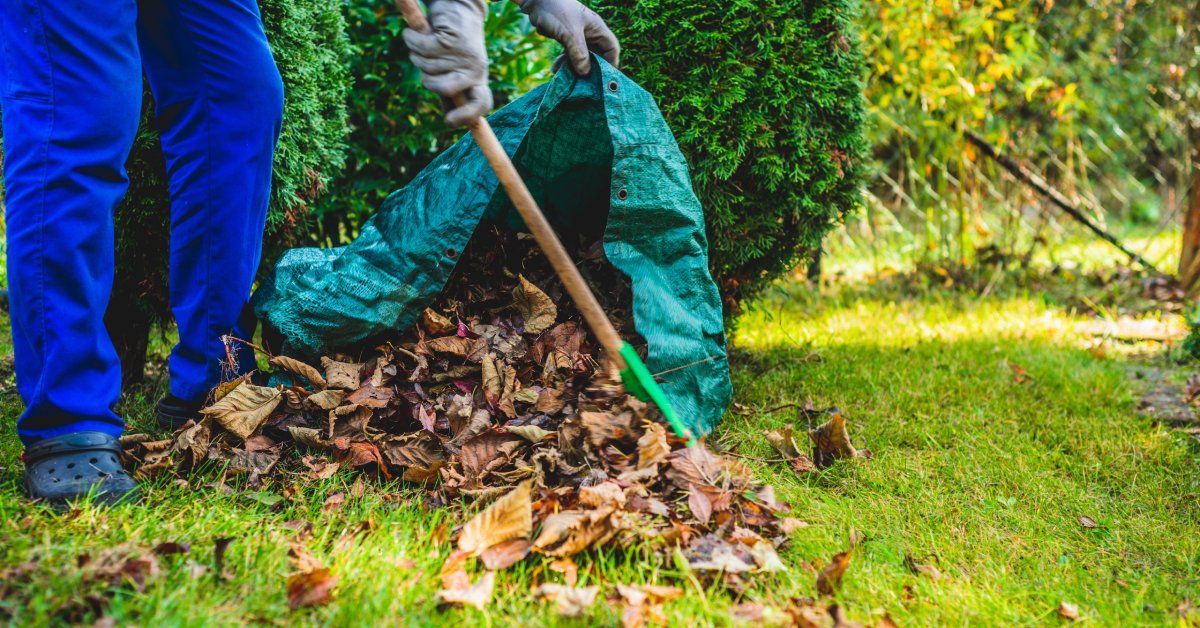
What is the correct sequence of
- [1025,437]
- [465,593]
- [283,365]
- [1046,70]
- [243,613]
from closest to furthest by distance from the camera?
1. [243,613]
2. [465,593]
3. [283,365]
4. [1025,437]
5. [1046,70]

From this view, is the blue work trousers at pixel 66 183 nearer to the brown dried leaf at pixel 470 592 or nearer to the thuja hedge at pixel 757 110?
the brown dried leaf at pixel 470 592

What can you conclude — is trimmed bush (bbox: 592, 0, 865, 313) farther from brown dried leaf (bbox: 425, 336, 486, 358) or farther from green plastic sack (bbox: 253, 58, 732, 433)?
brown dried leaf (bbox: 425, 336, 486, 358)

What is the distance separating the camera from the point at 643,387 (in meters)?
1.94

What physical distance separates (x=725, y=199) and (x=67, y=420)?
1.88m

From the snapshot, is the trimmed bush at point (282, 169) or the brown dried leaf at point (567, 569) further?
the trimmed bush at point (282, 169)

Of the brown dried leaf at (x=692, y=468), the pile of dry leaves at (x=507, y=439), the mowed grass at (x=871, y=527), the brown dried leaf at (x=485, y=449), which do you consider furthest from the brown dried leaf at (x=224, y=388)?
the brown dried leaf at (x=692, y=468)

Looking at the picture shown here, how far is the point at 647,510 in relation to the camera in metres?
1.74

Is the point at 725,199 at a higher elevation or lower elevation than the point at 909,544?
higher

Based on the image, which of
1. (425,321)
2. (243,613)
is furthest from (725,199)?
(243,613)

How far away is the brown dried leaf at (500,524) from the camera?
165 centimetres

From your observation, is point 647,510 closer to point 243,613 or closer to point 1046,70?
point 243,613

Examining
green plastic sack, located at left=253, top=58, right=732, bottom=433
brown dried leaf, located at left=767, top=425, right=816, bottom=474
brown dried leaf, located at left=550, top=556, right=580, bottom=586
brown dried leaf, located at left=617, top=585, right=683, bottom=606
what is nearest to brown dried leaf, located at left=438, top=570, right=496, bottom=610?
brown dried leaf, located at left=550, top=556, right=580, bottom=586

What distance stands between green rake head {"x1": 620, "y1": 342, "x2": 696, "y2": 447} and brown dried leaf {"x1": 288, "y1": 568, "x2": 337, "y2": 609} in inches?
29.9

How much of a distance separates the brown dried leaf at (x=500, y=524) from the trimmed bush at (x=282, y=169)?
1.41 metres
